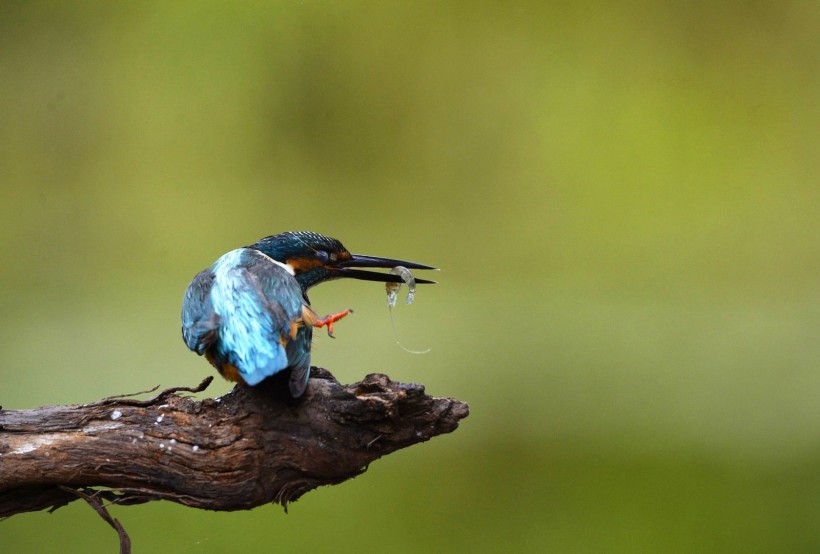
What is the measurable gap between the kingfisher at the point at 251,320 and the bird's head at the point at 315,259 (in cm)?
3

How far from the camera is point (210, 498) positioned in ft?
4.86

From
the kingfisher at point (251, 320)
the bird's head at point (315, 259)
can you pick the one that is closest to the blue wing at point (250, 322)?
the kingfisher at point (251, 320)

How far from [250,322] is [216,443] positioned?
7.5 inches

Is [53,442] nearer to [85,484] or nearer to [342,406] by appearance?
[85,484]

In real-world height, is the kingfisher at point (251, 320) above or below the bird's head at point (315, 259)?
below

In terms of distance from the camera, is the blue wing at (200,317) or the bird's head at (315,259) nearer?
the blue wing at (200,317)

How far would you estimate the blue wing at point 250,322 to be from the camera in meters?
1.46

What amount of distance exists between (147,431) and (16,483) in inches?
8.6

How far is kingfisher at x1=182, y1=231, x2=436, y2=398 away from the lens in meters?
1.47

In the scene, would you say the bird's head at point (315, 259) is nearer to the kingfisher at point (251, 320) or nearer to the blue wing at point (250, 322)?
the kingfisher at point (251, 320)

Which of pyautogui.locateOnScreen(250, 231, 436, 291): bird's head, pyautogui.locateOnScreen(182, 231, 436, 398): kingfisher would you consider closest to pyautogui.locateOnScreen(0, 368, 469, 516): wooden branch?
pyautogui.locateOnScreen(182, 231, 436, 398): kingfisher

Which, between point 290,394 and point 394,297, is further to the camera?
point 394,297

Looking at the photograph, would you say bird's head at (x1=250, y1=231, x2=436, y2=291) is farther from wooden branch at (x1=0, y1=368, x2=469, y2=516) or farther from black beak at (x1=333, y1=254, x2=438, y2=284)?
wooden branch at (x1=0, y1=368, x2=469, y2=516)

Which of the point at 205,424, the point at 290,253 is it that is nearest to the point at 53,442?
the point at 205,424
